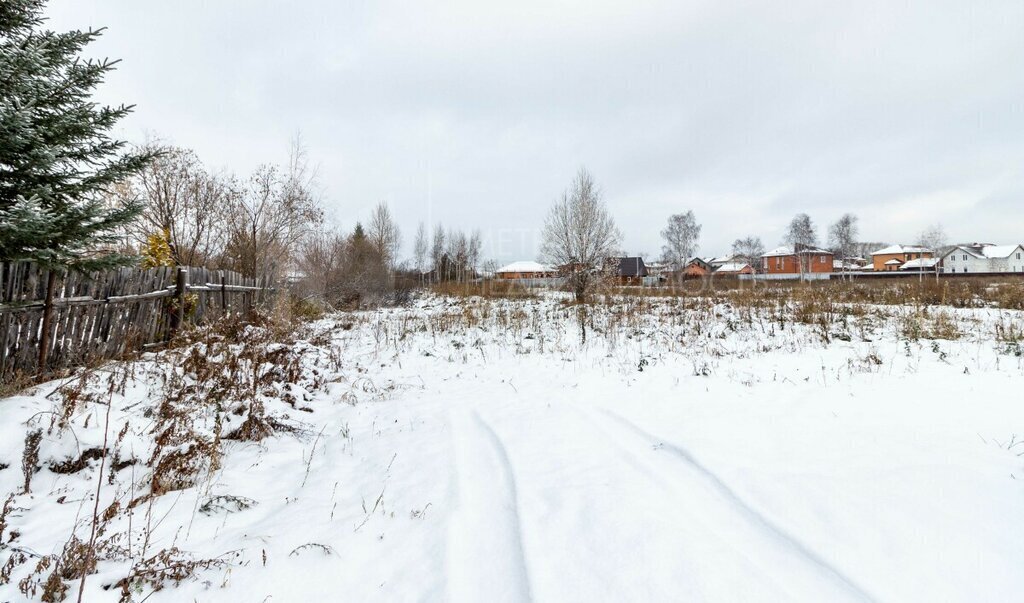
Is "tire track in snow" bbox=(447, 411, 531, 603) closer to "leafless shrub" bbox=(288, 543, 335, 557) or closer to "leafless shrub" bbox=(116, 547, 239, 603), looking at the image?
"leafless shrub" bbox=(288, 543, 335, 557)

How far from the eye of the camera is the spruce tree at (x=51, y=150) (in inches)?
150

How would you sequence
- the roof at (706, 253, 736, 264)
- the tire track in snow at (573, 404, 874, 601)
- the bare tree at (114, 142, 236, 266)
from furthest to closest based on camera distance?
the roof at (706, 253, 736, 264), the bare tree at (114, 142, 236, 266), the tire track in snow at (573, 404, 874, 601)

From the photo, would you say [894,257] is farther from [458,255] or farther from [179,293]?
[179,293]

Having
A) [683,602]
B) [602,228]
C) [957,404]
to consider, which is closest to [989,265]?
[602,228]

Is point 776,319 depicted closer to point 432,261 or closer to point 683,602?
point 683,602

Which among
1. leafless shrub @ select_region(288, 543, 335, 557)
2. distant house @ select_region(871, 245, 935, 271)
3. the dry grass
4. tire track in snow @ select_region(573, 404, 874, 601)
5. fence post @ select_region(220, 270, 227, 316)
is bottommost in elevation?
leafless shrub @ select_region(288, 543, 335, 557)

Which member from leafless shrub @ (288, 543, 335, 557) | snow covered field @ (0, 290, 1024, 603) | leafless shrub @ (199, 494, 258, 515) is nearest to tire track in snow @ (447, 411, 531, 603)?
snow covered field @ (0, 290, 1024, 603)

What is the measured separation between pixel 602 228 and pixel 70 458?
1720 cm

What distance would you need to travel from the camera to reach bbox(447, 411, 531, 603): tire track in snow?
1.88m

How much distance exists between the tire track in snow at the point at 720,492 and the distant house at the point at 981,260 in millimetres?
83952

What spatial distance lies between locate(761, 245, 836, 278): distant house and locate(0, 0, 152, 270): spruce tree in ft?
215

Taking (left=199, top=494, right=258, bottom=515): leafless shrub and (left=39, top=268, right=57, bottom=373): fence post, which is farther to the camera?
(left=39, top=268, right=57, bottom=373): fence post

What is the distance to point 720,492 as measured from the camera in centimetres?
254

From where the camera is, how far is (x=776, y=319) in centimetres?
1025
